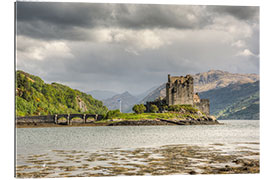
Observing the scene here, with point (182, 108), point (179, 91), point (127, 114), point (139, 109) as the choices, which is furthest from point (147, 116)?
point (179, 91)

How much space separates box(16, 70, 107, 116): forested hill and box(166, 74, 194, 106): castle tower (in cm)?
2762

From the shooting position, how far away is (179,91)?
94312 mm

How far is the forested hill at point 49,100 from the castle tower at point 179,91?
27.6 meters

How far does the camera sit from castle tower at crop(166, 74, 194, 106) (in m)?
93.6

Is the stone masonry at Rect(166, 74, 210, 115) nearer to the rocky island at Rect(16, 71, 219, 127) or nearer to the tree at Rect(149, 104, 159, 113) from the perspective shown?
the rocky island at Rect(16, 71, 219, 127)

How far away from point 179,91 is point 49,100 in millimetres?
41583

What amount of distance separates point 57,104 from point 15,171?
101440 millimetres

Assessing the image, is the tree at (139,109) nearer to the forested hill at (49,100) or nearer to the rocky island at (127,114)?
the rocky island at (127,114)

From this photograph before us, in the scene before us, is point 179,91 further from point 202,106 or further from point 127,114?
point 127,114

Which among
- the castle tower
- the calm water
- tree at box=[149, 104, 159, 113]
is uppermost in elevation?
the castle tower

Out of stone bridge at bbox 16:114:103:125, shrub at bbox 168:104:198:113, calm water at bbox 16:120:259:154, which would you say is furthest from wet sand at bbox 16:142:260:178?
shrub at bbox 168:104:198:113
